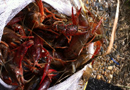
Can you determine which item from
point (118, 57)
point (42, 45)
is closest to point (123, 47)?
point (118, 57)

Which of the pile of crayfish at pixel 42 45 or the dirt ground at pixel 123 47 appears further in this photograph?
the dirt ground at pixel 123 47

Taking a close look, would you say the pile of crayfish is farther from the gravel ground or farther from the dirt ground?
the dirt ground

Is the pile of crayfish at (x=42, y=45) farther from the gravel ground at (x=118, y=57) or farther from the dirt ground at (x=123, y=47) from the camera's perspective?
the dirt ground at (x=123, y=47)

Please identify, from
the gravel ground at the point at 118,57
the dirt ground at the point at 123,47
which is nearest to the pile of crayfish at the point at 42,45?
the gravel ground at the point at 118,57

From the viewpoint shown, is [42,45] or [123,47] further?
[123,47]

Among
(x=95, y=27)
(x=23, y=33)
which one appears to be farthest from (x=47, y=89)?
(x=95, y=27)

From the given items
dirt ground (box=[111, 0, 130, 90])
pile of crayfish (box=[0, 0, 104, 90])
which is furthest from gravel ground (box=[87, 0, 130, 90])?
pile of crayfish (box=[0, 0, 104, 90])

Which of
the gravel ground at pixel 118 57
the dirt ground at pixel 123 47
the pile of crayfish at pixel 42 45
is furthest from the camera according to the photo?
the dirt ground at pixel 123 47

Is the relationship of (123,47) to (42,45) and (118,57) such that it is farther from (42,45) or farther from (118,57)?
(42,45)
